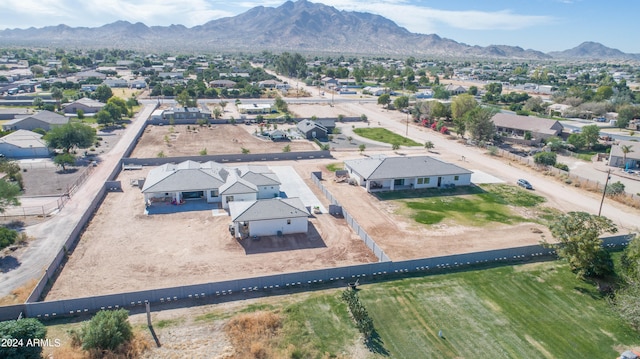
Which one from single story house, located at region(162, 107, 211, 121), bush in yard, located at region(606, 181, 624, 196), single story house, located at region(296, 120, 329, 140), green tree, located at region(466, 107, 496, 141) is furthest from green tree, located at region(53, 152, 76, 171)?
bush in yard, located at region(606, 181, 624, 196)

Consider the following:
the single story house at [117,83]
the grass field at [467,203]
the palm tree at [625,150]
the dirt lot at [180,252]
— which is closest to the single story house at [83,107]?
the single story house at [117,83]

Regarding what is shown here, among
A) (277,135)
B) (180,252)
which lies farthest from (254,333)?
(277,135)

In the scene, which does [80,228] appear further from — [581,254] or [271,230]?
[581,254]

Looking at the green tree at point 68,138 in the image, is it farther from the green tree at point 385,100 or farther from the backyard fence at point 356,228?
the green tree at point 385,100

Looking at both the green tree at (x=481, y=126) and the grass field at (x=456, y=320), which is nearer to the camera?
the grass field at (x=456, y=320)

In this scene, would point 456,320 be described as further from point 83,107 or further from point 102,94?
point 102,94

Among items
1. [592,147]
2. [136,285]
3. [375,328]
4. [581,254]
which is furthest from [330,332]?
[592,147]
